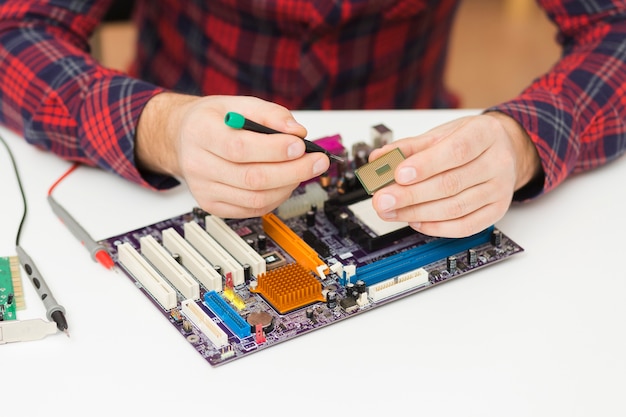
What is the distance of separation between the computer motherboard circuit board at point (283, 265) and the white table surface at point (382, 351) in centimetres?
2

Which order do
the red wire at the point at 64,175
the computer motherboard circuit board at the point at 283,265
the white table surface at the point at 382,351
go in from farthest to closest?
the red wire at the point at 64,175, the computer motherboard circuit board at the point at 283,265, the white table surface at the point at 382,351

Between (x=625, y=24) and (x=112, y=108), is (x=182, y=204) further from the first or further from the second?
(x=625, y=24)

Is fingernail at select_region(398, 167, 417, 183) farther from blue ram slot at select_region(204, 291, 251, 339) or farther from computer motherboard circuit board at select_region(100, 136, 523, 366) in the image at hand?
blue ram slot at select_region(204, 291, 251, 339)

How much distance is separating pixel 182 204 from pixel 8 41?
0.50m

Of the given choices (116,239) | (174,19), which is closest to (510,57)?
(174,19)

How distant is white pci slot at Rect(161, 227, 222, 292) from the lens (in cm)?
116

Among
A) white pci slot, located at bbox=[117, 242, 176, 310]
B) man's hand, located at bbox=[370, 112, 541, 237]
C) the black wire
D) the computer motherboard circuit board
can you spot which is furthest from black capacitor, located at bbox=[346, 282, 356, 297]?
the black wire

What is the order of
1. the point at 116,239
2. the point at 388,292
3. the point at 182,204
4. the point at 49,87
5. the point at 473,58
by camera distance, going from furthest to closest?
1. the point at 473,58
2. the point at 49,87
3. the point at 182,204
4. the point at 116,239
5. the point at 388,292

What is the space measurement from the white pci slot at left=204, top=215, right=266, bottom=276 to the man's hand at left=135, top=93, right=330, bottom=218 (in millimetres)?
19

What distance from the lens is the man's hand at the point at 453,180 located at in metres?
1.18

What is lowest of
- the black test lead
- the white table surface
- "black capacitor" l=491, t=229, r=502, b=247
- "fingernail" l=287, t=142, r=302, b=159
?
the white table surface

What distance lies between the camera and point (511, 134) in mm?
1372

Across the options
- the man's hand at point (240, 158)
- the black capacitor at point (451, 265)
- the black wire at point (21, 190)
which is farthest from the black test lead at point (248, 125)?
the black wire at point (21, 190)

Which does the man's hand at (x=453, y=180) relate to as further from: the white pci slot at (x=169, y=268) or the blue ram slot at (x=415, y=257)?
the white pci slot at (x=169, y=268)
